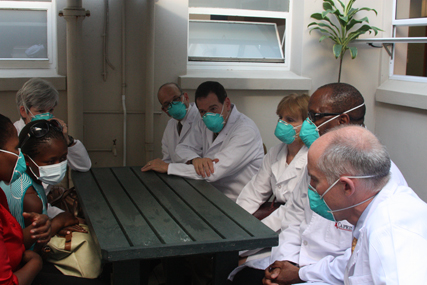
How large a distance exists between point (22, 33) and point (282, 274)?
3978 millimetres

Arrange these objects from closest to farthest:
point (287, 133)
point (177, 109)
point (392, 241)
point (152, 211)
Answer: point (392, 241) → point (152, 211) → point (287, 133) → point (177, 109)

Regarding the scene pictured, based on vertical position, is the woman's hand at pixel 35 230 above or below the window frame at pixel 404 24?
below

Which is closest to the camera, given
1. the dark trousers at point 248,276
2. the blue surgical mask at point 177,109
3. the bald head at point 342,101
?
the dark trousers at point 248,276

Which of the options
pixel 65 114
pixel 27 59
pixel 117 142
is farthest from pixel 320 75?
pixel 27 59

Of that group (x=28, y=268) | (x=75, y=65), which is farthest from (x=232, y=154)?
(x=75, y=65)

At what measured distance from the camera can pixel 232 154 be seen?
3.18 m

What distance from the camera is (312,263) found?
216cm

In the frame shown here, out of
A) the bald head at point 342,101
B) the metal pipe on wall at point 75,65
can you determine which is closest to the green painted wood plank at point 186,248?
the bald head at point 342,101

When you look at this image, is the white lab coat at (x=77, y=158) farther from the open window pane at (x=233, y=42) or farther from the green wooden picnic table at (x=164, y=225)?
the open window pane at (x=233, y=42)

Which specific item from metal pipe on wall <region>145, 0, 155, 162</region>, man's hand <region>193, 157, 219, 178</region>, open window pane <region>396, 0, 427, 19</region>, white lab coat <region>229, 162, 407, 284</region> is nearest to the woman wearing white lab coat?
white lab coat <region>229, 162, 407, 284</region>

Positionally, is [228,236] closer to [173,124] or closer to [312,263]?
[312,263]

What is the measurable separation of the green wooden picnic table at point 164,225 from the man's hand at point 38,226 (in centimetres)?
21

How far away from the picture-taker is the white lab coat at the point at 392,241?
1.23 metres

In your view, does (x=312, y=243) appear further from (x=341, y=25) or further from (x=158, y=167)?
(x=341, y=25)
